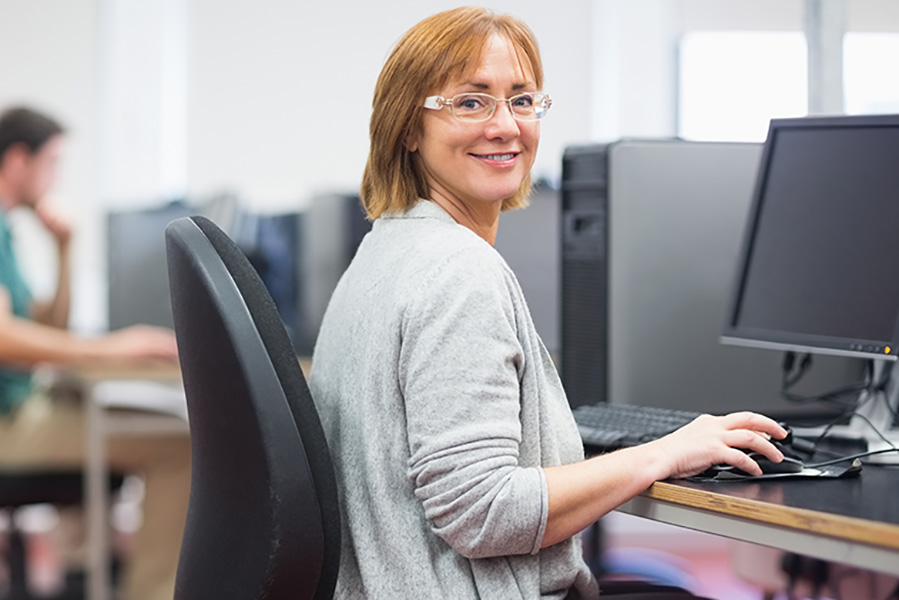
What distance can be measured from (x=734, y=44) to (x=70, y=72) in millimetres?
2506

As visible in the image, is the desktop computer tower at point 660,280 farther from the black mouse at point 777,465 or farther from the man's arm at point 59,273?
the man's arm at point 59,273

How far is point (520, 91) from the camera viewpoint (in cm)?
124

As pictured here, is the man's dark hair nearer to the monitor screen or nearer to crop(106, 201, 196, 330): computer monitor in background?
crop(106, 201, 196, 330): computer monitor in background

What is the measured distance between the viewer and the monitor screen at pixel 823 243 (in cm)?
137

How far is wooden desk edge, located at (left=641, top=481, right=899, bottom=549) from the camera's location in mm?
911

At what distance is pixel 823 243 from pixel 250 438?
2.74 ft

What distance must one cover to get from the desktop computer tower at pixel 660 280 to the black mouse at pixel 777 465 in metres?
0.45

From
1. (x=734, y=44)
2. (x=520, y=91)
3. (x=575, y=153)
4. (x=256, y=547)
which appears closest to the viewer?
(x=256, y=547)

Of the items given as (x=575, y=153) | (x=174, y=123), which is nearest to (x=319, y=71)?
(x=174, y=123)

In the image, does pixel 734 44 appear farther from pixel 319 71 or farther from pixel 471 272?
pixel 471 272

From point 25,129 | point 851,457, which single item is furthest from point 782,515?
point 25,129

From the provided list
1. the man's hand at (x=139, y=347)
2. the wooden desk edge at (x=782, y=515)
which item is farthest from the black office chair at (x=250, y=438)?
the man's hand at (x=139, y=347)

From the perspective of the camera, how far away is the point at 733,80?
3725mm

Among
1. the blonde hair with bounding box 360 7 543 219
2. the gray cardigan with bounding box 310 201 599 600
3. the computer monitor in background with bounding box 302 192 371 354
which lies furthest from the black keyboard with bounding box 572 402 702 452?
the computer monitor in background with bounding box 302 192 371 354
